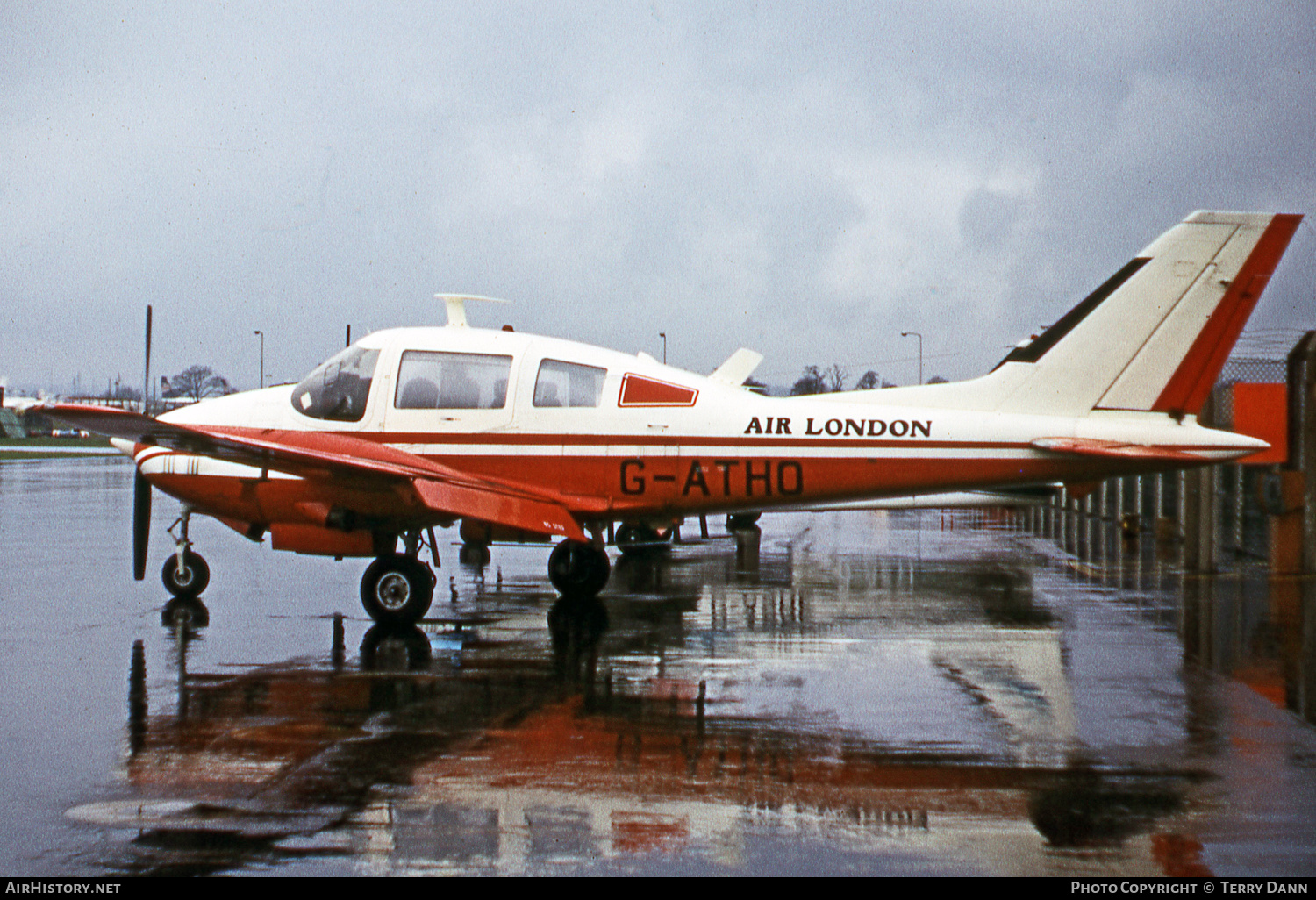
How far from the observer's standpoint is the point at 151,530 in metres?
19.7

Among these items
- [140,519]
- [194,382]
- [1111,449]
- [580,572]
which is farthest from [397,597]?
[194,382]

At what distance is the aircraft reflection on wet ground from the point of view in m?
4.31

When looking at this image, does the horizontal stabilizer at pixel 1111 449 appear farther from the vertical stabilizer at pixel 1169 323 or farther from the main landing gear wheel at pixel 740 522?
the main landing gear wheel at pixel 740 522

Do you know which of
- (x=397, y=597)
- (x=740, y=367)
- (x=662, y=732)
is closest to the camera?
(x=662, y=732)

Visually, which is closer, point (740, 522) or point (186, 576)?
point (186, 576)

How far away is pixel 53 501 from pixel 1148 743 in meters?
25.5

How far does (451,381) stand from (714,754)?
5.71 m

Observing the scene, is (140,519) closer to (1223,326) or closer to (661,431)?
(661,431)

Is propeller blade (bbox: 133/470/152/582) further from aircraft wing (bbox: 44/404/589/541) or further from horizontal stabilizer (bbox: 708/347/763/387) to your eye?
horizontal stabilizer (bbox: 708/347/763/387)

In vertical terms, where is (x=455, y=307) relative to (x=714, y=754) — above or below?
above

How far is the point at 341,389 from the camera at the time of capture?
10.4 m

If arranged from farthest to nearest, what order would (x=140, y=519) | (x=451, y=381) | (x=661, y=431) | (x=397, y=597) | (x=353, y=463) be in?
(x=140, y=519) < (x=451, y=381) < (x=661, y=431) < (x=397, y=597) < (x=353, y=463)

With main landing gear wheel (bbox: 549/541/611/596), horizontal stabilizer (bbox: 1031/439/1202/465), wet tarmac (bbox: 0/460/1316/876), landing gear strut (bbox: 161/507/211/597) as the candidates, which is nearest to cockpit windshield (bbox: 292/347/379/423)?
landing gear strut (bbox: 161/507/211/597)

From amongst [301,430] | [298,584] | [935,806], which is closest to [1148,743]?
[935,806]
